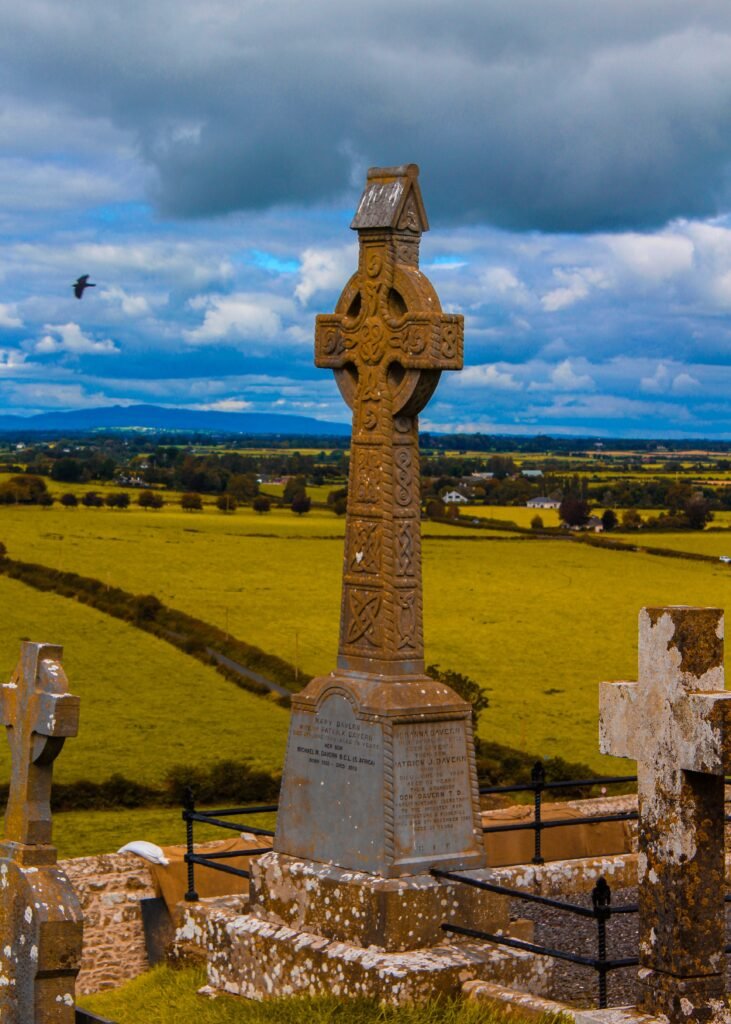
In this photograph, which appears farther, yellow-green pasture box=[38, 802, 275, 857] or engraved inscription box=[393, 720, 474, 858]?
yellow-green pasture box=[38, 802, 275, 857]

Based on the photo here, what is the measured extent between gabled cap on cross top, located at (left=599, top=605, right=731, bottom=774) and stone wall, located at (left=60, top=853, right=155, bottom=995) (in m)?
10.4

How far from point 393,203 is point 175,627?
102 ft

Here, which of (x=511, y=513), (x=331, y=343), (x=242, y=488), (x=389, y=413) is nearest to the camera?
(x=389, y=413)

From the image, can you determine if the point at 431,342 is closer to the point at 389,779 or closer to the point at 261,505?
the point at 389,779

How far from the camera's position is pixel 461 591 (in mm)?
54781

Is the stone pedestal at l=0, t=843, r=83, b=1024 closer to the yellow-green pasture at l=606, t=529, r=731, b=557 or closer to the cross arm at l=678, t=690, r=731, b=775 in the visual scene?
the cross arm at l=678, t=690, r=731, b=775

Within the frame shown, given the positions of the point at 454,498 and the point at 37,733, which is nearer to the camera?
the point at 37,733

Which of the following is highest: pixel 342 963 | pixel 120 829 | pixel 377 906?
pixel 377 906

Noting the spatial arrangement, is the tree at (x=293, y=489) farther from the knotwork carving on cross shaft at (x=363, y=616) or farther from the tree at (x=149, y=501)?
the knotwork carving on cross shaft at (x=363, y=616)

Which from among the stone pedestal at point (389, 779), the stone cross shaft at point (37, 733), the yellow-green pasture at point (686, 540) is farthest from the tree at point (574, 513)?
the stone cross shaft at point (37, 733)

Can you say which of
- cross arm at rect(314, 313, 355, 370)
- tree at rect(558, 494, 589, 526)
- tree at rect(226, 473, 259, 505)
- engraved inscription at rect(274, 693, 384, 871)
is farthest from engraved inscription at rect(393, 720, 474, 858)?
tree at rect(226, 473, 259, 505)

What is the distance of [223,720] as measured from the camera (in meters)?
34.1

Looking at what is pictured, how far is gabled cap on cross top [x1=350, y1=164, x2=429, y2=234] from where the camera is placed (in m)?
14.4

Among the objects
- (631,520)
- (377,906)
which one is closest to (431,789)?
(377,906)
